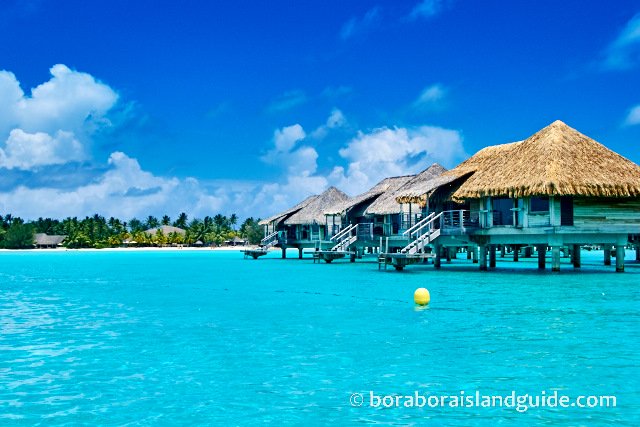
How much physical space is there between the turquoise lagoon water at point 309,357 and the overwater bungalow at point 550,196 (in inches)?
303

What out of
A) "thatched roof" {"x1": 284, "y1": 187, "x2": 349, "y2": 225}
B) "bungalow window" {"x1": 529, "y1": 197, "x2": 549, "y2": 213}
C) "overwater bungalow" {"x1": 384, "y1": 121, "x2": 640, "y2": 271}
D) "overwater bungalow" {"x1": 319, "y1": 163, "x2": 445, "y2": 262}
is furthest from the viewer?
"thatched roof" {"x1": 284, "y1": 187, "x2": 349, "y2": 225}

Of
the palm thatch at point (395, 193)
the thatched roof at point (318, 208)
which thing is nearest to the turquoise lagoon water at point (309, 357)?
the palm thatch at point (395, 193)

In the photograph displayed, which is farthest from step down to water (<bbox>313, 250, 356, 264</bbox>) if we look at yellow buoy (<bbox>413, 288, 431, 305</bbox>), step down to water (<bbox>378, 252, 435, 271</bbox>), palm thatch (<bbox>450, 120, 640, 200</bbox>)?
A: yellow buoy (<bbox>413, 288, 431, 305</bbox>)

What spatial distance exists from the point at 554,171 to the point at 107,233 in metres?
116

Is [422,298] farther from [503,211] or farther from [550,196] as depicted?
[503,211]

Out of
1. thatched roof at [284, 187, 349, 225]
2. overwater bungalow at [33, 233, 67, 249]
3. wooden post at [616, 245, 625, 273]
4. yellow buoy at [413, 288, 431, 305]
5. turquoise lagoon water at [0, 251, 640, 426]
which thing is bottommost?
turquoise lagoon water at [0, 251, 640, 426]

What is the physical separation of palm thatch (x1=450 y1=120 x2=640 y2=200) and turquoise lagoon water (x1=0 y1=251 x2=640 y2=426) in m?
7.53

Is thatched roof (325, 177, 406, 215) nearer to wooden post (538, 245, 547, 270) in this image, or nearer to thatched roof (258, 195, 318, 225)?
thatched roof (258, 195, 318, 225)

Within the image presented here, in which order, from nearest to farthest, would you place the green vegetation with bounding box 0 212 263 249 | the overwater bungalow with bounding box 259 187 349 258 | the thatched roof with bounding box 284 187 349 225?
the overwater bungalow with bounding box 259 187 349 258, the thatched roof with bounding box 284 187 349 225, the green vegetation with bounding box 0 212 263 249

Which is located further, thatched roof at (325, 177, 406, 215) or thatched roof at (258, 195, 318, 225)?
thatched roof at (258, 195, 318, 225)

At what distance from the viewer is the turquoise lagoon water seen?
8531mm

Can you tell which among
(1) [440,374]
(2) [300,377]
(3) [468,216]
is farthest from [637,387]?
(3) [468,216]

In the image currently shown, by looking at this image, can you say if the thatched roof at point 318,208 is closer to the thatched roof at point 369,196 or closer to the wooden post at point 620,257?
the thatched roof at point 369,196

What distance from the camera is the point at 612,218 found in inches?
1188
